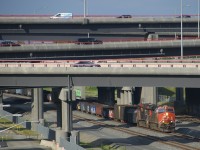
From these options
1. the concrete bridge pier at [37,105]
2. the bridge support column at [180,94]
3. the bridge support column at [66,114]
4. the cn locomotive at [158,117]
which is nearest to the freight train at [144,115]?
the cn locomotive at [158,117]

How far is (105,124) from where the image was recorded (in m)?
84.3

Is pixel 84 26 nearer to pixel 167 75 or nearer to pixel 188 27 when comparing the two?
pixel 188 27

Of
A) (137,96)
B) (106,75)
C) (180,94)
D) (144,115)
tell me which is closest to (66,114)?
(106,75)

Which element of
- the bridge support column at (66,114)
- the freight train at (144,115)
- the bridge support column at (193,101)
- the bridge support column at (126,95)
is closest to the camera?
the bridge support column at (66,114)

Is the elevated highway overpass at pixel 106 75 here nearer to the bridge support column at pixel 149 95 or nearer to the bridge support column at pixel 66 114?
the bridge support column at pixel 66 114

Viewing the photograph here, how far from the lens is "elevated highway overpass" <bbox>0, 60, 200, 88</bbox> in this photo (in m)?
55.0

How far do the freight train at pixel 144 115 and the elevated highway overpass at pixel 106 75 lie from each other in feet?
38.0

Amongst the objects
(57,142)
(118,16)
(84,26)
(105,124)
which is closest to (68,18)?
(84,26)

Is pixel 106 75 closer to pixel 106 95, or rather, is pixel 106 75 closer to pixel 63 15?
pixel 106 95

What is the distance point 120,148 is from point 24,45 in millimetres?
31884

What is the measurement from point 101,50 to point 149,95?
16.4 m

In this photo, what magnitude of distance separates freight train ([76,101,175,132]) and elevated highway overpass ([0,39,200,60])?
8.50m

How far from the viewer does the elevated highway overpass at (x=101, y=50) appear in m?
87.7

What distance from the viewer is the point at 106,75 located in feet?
189
